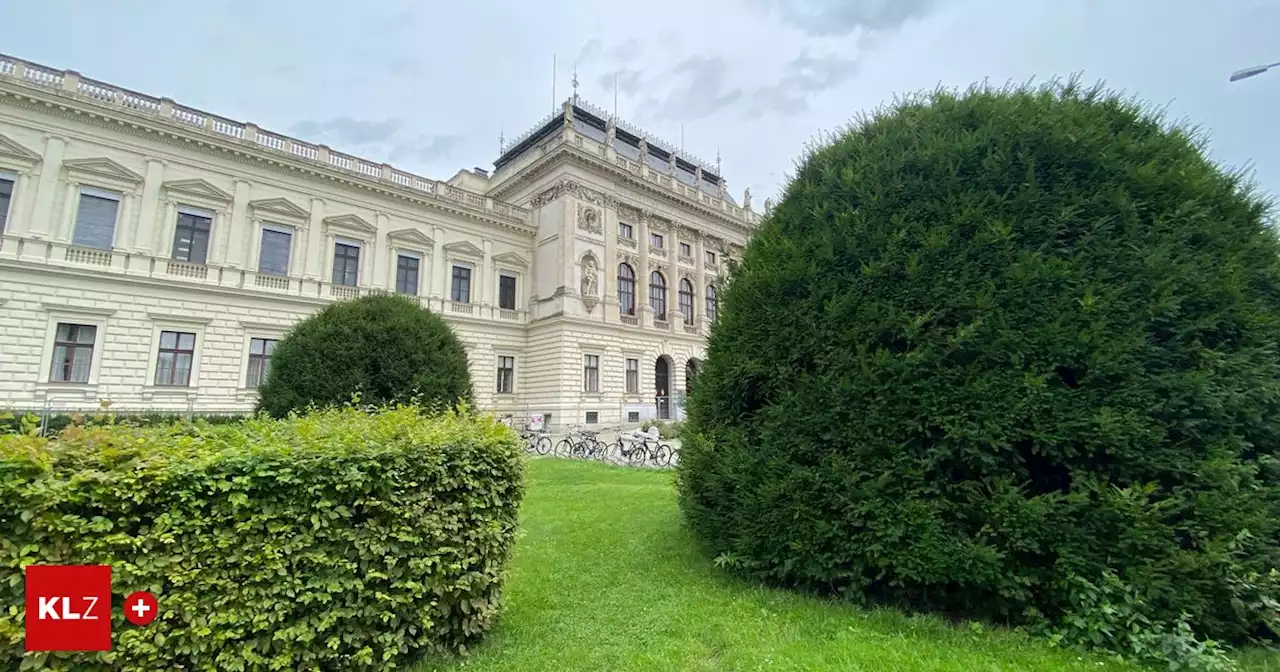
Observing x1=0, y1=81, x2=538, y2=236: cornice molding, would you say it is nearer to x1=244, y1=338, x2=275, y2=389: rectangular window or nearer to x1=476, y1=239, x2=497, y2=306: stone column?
x1=476, y1=239, x2=497, y2=306: stone column

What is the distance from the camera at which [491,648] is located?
388 cm

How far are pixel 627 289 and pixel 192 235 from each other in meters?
21.6

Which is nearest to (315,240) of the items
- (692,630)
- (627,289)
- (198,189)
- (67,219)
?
(198,189)

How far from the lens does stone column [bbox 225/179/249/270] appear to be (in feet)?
79.2

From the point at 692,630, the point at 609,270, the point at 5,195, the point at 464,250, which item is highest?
the point at 464,250

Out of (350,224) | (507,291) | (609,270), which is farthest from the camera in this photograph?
(609,270)

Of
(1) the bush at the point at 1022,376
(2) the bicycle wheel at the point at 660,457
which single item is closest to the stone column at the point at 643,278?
(2) the bicycle wheel at the point at 660,457

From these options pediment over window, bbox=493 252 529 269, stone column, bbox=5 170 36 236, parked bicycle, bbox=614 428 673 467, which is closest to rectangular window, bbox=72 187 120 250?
stone column, bbox=5 170 36 236

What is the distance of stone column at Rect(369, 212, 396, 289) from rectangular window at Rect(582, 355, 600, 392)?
10769 mm

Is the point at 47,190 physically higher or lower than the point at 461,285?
higher

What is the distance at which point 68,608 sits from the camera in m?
2.73

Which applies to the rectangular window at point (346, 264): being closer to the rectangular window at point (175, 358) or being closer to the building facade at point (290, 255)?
the building facade at point (290, 255)

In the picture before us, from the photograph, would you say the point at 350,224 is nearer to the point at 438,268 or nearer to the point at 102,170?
the point at 438,268

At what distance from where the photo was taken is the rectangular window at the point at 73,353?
66.9 ft
